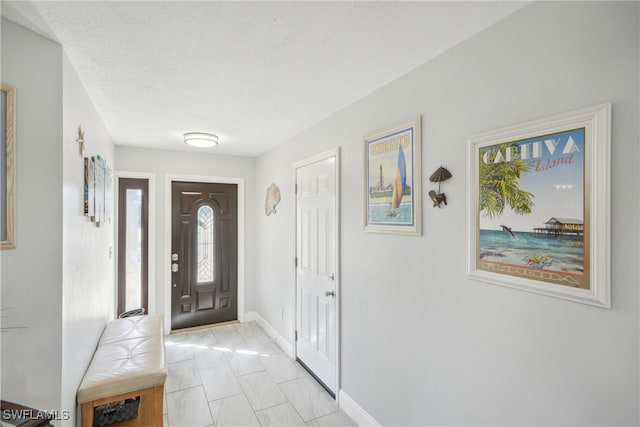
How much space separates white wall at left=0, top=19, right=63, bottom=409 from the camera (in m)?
1.36

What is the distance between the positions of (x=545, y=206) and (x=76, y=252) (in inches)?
90.8

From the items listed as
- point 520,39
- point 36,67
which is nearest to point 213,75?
point 36,67

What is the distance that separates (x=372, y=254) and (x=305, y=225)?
1.06m

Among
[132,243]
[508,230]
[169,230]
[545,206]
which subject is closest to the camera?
[545,206]

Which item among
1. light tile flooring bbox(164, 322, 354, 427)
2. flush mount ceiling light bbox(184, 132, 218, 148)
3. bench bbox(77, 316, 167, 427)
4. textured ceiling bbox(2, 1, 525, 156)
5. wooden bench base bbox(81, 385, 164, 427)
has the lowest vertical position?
light tile flooring bbox(164, 322, 354, 427)

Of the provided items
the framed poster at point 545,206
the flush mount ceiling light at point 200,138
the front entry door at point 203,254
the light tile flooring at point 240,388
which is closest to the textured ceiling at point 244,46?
the framed poster at point 545,206

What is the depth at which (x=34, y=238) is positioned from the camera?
1.40 metres

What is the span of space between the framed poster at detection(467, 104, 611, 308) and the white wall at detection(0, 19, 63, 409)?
1.97 metres

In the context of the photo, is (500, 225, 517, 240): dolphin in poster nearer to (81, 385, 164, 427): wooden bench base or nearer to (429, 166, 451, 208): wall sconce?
(429, 166, 451, 208): wall sconce

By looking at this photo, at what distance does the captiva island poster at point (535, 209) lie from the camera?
3.56 ft

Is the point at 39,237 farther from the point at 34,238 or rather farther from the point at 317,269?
the point at 317,269

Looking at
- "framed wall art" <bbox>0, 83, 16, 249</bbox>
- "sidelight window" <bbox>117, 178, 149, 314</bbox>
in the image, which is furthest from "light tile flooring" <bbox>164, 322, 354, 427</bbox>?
"framed wall art" <bbox>0, 83, 16, 249</bbox>

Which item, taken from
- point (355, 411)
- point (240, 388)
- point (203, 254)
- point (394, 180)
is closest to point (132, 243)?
point (203, 254)

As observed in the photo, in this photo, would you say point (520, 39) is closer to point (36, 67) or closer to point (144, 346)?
point (36, 67)
